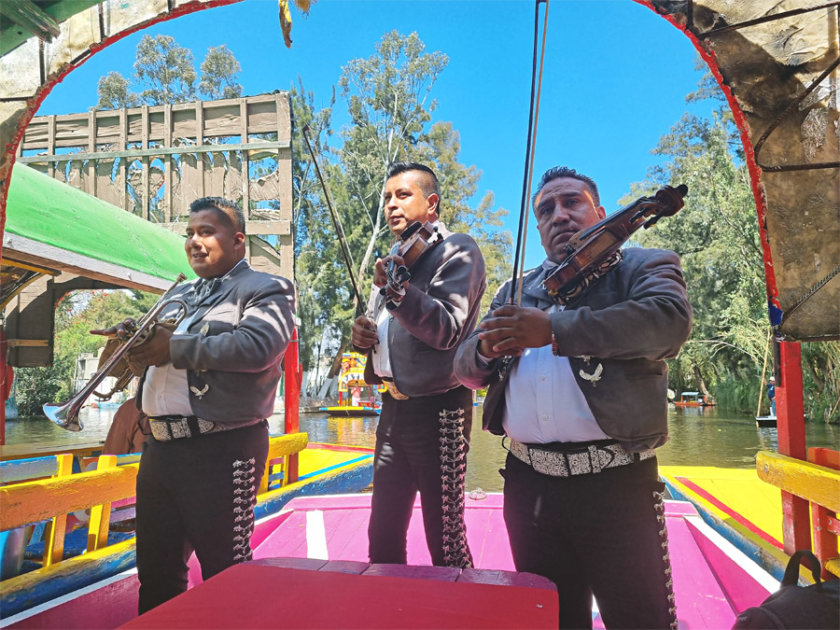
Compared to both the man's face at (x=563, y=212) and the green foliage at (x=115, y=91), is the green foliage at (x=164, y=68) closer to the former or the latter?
the green foliage at (x=115, y=91)

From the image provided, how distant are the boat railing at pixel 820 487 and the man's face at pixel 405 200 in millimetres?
1754

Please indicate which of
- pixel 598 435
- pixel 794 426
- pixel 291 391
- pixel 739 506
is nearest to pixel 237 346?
pixel 598 435

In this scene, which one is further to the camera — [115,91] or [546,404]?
[115,91]

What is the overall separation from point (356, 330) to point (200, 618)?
1.28 m

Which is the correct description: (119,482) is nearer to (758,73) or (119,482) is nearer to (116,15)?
(116,15)

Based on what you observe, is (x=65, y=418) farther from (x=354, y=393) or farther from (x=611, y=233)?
(x=354, y=393)

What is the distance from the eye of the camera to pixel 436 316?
184 cm

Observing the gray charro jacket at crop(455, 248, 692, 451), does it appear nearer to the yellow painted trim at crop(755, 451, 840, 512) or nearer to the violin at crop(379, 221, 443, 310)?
the violin at crop(379, 221, 443, 310)

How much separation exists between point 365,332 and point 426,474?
0.58 metres

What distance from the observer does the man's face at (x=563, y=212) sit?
1686 millimetres

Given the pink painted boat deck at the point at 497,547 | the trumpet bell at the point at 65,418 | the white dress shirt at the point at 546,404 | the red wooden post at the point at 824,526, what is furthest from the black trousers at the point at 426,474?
the red wooden post at the point at 824,526

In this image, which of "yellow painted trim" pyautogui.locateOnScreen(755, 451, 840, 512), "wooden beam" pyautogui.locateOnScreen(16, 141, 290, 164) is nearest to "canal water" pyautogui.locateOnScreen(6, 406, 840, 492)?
"yellow painted trim" pyautogui.locateOnScreen(755, 451, 840, 512)

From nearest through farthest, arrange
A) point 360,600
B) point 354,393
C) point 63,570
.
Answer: point 360,600 < point 63,570 < point 354,393

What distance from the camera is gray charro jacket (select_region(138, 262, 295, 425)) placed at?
75.8 inches
